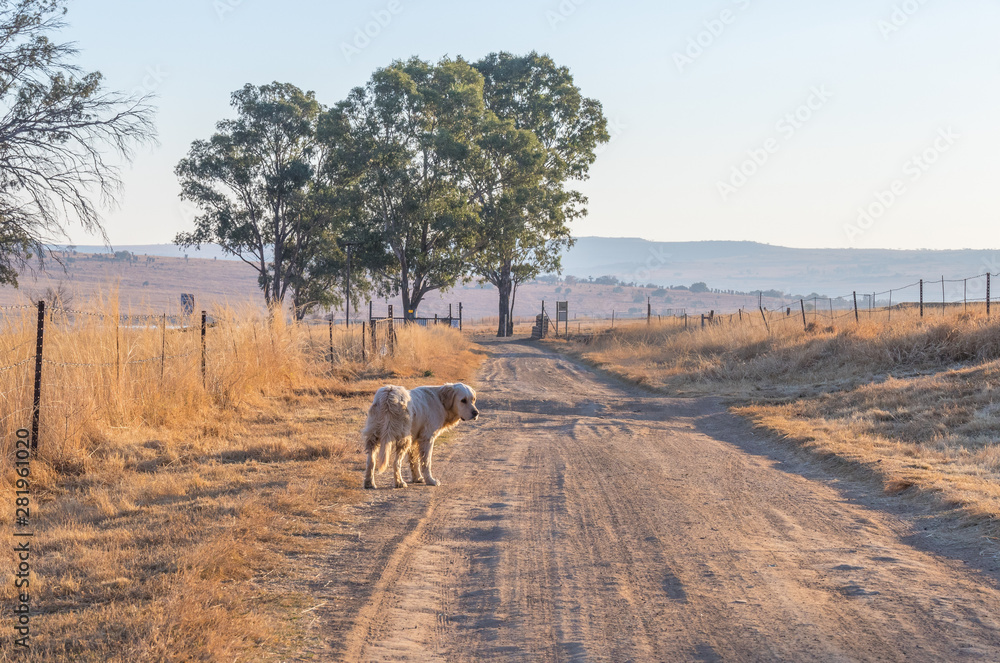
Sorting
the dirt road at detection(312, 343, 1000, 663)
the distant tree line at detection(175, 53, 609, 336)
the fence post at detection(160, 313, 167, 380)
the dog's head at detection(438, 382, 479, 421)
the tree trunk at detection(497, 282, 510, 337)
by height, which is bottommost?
the dirt road at detection(312, 343, 1000, 663)

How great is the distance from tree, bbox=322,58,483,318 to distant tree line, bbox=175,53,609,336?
0.08 meters

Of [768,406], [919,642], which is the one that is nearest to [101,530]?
[919,642]

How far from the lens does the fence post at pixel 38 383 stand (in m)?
8.71

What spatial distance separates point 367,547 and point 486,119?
139 ft

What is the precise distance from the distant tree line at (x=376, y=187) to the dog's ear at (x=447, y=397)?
34.2 m

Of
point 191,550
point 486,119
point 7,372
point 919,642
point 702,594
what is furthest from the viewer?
point 486,119

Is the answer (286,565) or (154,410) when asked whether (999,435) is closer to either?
(286,565)

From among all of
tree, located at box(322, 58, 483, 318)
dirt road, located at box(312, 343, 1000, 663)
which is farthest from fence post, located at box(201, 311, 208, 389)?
tree, located at box(322, 58, 483, 318)

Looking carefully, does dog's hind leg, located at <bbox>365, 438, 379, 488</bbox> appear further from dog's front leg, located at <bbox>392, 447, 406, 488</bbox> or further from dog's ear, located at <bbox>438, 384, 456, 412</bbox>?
dog's ear, located at <bbox>438, 384, 456, 412</bbox>

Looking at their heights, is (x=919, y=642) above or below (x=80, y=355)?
below

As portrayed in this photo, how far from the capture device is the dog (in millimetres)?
8438

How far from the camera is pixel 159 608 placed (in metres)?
4.62

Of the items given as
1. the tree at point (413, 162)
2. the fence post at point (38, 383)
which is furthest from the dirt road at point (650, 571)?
the tree at point (413, 162)

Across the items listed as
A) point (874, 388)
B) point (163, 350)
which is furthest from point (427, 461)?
point (874, 388)
